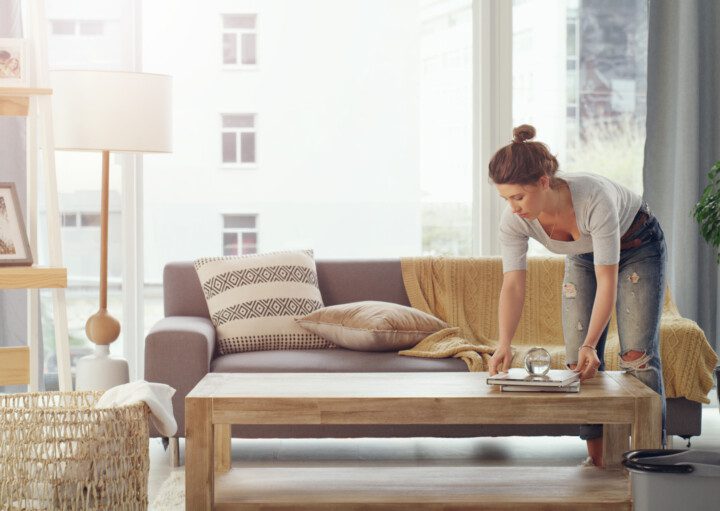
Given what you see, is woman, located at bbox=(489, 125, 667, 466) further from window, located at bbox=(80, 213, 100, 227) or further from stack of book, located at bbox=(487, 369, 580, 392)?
window, located at bbox=(80, 213, 100, 227)

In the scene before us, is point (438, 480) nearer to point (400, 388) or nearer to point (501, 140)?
point (400, 388)

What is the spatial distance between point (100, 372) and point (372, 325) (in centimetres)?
104

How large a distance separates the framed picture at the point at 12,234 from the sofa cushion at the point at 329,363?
0.84m

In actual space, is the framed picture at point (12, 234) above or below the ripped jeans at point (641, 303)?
above

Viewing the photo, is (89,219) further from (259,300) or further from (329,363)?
(329,363)

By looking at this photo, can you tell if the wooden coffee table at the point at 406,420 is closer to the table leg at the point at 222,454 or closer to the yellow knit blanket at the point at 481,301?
the table leg at the point at 222,454

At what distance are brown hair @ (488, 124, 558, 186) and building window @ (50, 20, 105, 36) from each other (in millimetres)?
2699

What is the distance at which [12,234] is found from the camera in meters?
3.40

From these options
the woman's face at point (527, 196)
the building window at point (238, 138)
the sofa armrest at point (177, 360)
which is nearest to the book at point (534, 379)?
the woman's face at point (527, 196)

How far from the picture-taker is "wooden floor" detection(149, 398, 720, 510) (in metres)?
2.80

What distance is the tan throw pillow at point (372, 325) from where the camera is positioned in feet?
12.8

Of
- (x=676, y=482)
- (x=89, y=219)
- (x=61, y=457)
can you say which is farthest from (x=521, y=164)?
(x=89, y=219)

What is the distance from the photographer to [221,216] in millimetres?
4910

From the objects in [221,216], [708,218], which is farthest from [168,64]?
[708,218]
